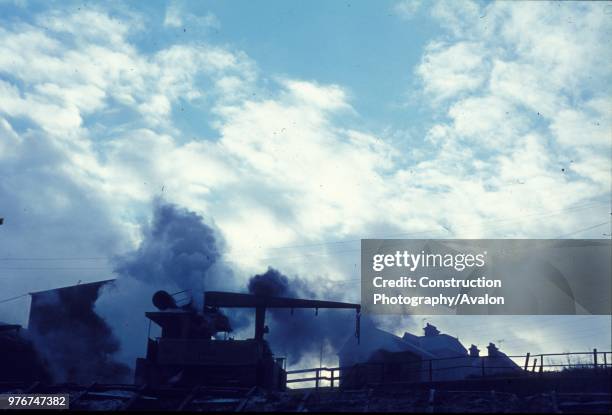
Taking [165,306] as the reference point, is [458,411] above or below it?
below

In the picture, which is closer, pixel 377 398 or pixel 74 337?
pixel 377 398

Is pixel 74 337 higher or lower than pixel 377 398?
higher

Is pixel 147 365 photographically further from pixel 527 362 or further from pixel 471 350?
pixel 471 350

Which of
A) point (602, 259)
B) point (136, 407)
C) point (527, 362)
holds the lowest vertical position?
point (136, 407)

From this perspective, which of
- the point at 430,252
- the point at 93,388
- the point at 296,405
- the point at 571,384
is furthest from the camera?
the point at 430,252

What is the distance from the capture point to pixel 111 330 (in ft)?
143

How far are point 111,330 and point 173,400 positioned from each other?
22.8 metres

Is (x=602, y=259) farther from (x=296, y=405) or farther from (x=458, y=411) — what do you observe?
(x=296, y=405)

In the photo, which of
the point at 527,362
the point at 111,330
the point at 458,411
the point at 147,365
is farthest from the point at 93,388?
the point at 111,330

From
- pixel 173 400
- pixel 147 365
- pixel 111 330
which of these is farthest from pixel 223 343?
pixel 111 330

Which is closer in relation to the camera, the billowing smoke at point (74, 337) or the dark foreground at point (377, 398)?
the dark foreground at point (377, 398)

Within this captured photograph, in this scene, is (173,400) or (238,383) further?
(238,383)

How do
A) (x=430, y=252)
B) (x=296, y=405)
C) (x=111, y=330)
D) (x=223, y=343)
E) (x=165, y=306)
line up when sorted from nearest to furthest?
1. (x=296, y=405)
2. (x=430, y=252)
3. (x=223, y=343)
4. (x=165, y=306)
5. (x=111, y=330)

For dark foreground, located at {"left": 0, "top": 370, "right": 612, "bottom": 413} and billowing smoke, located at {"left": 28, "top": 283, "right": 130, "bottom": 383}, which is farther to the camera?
billowing smoke, located at {"left": 28, "top": 283, "right": 130, "bottom": 383}
